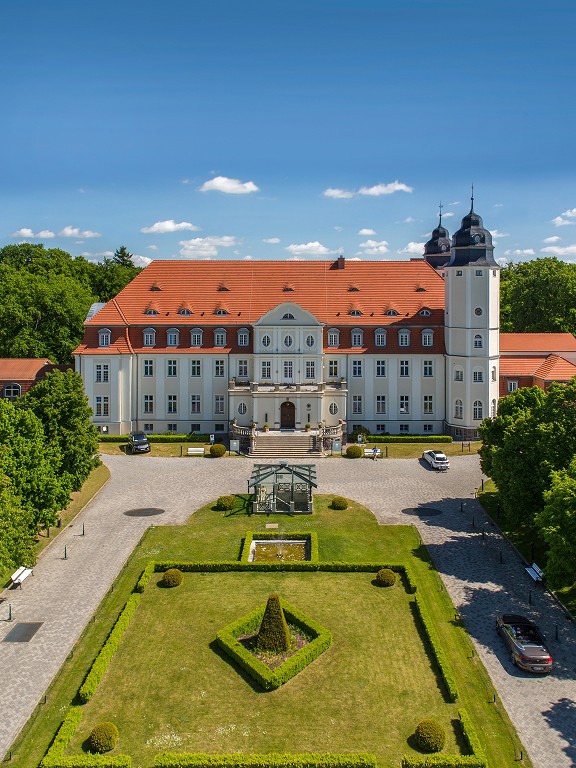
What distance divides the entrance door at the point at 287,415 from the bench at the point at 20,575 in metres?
31.2

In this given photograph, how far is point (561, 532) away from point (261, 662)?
1239cm

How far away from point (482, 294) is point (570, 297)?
75.2 feet

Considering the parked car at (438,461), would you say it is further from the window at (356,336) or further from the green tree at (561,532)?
the green tree at (561,532)

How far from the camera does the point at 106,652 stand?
1068 inches

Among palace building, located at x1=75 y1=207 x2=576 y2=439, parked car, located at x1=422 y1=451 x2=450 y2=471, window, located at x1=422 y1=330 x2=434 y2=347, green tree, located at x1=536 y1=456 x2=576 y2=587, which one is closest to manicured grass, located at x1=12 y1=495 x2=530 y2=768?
green tree, located at x1=536 y1=456 x2=576 y2=587

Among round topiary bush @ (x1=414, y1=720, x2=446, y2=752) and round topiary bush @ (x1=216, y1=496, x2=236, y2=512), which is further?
round topiary bush @ (x1=216, y1=496, x2=236, y2=512)

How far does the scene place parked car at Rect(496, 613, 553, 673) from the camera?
26.2m

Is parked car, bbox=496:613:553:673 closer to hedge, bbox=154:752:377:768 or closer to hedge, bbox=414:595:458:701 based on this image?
hedge, bbox=414:595:458:701

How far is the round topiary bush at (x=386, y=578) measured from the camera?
33.6m

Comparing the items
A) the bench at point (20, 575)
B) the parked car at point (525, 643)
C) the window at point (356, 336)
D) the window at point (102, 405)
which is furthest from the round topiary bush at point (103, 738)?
the window at point (356, 336)

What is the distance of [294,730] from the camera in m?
22.8

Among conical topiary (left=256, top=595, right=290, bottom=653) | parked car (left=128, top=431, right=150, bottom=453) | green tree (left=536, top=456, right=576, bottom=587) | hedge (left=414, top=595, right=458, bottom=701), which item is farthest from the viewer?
parked car (left=128, top=431, right=150, bottom=453)

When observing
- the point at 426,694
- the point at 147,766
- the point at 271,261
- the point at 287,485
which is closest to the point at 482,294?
the point at 271,261

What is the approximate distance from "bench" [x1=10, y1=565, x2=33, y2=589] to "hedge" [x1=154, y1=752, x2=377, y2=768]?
1465cm
